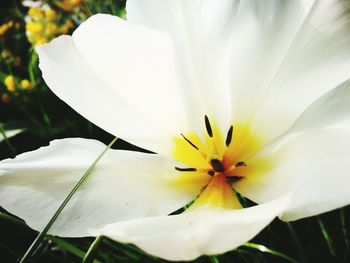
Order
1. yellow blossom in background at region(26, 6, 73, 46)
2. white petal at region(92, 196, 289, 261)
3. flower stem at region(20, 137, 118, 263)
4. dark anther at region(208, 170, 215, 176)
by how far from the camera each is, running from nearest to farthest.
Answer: white petal at region(92, 196, 289, 261)
flower stem at region(20, 137, 118, 263)
dark anther at region(208, 170, 215, 176)
yellow blossom in background at region(26, 6, 73, 46)

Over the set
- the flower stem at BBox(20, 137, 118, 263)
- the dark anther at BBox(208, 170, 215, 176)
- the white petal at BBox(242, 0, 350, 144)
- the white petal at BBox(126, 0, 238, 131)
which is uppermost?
the white petal at BBox(126, 0, 238, 131)

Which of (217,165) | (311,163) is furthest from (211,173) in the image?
(311,163)

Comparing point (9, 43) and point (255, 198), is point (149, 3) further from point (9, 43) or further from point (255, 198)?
point (9, 43)

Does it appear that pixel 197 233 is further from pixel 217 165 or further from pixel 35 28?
pixel 35 28

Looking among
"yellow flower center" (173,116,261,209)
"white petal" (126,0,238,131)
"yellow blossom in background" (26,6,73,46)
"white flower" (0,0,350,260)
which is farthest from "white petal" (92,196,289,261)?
"yellow blossom in background" (26,6,73,46)

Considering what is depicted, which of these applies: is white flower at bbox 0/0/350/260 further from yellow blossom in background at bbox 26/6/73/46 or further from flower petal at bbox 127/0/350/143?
yellow blossom in background at bbox 26/6/73/46

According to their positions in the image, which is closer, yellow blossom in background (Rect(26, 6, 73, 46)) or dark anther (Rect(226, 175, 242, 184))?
dark anther (Rect(226, 175, 242, 184))

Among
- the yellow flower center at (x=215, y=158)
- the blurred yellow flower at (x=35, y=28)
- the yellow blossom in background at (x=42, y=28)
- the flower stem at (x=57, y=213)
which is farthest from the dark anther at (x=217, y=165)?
the blurred yellow flower at (x=35, y=28)
